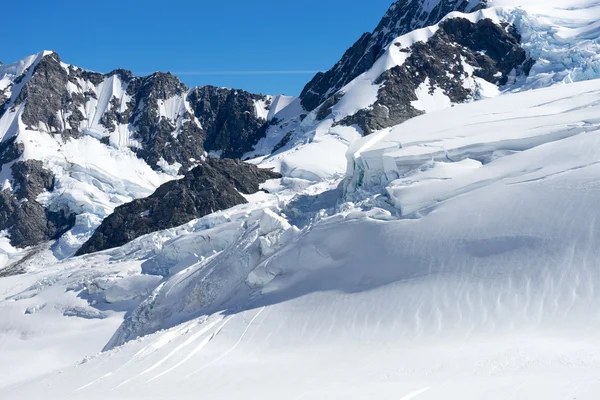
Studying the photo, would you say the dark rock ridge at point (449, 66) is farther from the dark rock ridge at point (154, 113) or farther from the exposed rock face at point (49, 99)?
the exposed rock face at point (49, 99)

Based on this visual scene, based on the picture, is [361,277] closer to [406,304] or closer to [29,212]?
[406,304]

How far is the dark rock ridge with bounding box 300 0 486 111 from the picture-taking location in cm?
12212

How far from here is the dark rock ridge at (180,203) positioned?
7300cm

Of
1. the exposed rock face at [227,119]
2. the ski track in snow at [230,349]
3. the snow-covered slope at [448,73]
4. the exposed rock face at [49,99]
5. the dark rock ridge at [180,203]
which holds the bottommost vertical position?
the ski track in snow at [230,349]

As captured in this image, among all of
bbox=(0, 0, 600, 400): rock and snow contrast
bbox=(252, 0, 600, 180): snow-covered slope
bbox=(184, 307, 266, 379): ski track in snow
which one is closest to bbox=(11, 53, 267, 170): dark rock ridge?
bbox=(252, 0, 600, 180): snow-covered slope

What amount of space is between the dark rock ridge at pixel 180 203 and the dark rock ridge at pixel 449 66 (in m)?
19.1

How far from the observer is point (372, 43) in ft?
429

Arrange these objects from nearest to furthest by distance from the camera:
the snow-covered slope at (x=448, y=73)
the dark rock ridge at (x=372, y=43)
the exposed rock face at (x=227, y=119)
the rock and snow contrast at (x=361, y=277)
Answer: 1. the rock and snow contrast at (x=361, y=277)
2. the snow-covered slope at (x=448, y=73)
3. the dark rock ridge at (x=372, y=43)
4. the exposed rock face at (x=227, y=119)

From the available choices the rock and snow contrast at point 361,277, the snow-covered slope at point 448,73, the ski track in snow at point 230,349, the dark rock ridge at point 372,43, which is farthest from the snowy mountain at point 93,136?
the ski track in snow at point 230,349

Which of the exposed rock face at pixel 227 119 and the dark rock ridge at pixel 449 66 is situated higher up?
the exposed rock face at pixel 227 119

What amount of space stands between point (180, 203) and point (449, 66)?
44.2 metres

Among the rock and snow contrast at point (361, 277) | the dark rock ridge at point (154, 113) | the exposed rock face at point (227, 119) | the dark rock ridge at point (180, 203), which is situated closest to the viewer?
the rock and snow contrast at point (361, 277)

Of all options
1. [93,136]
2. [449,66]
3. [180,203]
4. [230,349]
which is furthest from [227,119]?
[230,349]

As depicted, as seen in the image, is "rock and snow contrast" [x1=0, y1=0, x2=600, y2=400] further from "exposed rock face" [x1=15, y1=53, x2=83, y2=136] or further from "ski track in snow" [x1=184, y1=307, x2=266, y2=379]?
"exposed rock face" [x1=15, y1=53, x2=83, y2=136]
